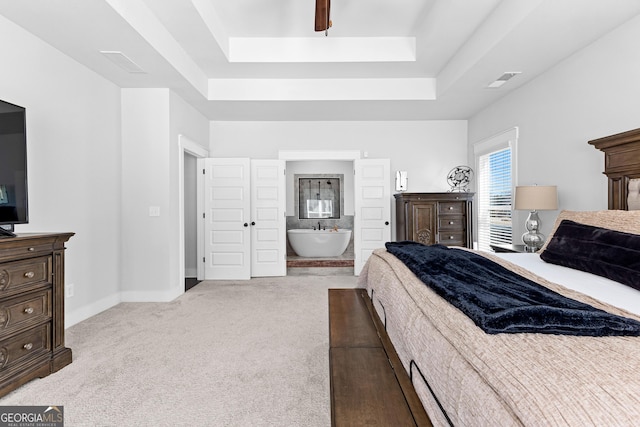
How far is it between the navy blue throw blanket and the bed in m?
0.02

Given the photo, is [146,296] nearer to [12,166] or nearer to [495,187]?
[12,166]

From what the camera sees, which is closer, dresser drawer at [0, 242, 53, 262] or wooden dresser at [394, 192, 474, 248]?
dresser drawer at [0, 242, 53, 262]

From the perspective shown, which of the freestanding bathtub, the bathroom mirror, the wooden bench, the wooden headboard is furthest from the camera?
the bathroom mirror

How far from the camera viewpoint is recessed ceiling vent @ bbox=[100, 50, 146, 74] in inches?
127

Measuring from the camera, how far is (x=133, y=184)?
4.24m

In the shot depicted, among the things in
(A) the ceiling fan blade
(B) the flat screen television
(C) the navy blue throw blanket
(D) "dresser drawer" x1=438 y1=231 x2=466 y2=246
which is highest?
(A) the ceiling fan blade

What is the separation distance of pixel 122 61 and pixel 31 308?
236 cm

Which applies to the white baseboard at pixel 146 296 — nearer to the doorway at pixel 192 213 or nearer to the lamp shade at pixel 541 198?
the doorway at pixel 192 213

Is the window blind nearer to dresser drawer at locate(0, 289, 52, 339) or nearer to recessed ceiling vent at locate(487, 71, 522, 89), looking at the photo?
recessed ceiling vent at locate(487, 71, 522, 89)

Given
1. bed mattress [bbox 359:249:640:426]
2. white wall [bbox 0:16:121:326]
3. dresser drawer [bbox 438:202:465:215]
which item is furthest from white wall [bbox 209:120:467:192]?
bed mattress [bbox 359:249:640:426]

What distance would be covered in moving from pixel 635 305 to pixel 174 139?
444 cm

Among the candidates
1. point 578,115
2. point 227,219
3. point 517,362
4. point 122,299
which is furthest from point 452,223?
point 517,362

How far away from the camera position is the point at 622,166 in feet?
8.57

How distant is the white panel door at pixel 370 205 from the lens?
18.6 ft
